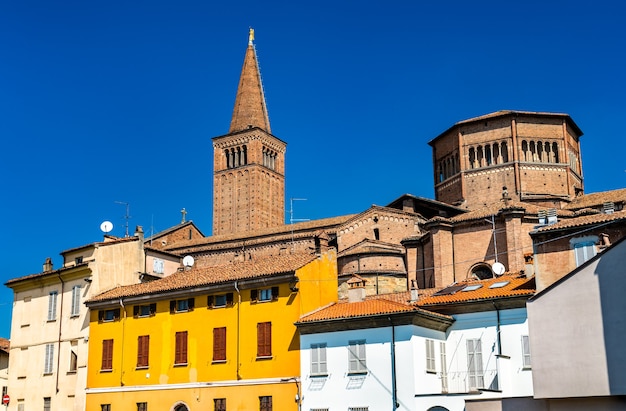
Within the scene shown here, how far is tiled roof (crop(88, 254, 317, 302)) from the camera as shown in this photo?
34969mm

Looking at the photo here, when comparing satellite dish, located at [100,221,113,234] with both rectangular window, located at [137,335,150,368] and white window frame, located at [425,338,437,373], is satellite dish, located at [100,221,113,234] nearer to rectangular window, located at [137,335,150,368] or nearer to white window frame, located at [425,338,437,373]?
rectangular window, located at [137,335,150,368]

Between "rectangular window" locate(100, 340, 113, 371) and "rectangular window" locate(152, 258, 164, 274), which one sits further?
"rectangular window" locate(152, 258, 164, 274)

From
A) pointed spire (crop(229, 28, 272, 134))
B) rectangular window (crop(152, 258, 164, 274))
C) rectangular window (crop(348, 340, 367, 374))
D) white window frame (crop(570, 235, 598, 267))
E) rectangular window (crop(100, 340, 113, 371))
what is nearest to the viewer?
rectangular window (crop(348, 340, 367, 374))

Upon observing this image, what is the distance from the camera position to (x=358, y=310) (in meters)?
32.3

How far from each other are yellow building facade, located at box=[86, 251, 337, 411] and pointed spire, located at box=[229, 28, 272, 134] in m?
67.4

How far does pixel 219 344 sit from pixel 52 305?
1116 centimetres

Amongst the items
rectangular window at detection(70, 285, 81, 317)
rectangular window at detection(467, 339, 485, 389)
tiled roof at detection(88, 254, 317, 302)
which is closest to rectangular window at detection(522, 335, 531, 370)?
rectangular window at detection(467, 339, 485, 389)

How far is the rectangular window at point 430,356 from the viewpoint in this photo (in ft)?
101

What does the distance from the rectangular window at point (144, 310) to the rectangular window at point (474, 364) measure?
14113mm

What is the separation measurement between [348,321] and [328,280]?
496 cm

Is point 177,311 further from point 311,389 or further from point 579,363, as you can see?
A: point 579,363

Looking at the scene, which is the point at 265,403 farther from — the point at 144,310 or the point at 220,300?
the point at 144,310

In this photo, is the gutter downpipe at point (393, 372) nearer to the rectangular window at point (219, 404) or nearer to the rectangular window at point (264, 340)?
the rectangular window at point (264, 340)

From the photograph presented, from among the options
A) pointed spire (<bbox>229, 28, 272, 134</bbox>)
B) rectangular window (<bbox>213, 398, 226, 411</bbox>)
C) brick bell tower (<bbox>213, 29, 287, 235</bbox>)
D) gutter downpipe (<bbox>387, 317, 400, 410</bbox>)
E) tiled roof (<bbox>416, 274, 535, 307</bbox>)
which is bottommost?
rectangular window (<bbox>213, 398, 226, 411</bbox>)
